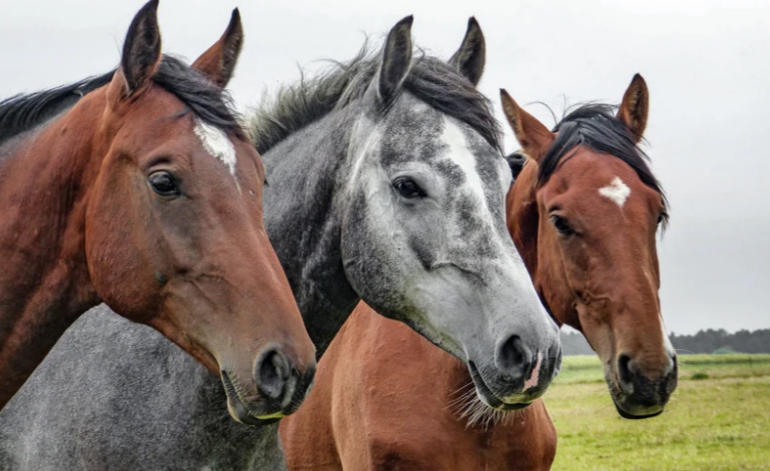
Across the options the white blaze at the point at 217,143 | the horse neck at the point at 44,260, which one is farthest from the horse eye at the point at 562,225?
the horse neck at the point at 44,260

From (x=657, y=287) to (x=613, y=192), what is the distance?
0.61 metres

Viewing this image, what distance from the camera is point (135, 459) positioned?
13.7 feet

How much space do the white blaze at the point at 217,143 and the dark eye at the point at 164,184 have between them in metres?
0.19

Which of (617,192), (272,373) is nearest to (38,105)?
(272,373)

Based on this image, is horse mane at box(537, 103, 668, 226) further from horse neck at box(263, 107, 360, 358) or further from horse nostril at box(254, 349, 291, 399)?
horse nostril at box(254, 349, 291, 399)

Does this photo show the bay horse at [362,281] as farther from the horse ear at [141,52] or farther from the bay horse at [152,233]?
the horse ear at [141,52]

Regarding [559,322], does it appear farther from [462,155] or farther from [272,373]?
[272,373]

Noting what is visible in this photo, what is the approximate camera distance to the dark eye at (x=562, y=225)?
5.38 m

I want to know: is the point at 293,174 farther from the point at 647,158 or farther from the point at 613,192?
the point at 647,158

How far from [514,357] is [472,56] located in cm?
207

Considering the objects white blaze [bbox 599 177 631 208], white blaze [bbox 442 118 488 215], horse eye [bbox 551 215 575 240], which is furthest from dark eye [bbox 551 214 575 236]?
white blaze [bbox 442 118 488 215]

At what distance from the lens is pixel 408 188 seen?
13.6 ft

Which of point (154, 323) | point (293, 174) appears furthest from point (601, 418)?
point (154, 323)

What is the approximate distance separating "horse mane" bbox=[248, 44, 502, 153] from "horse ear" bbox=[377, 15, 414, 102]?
0.08m
